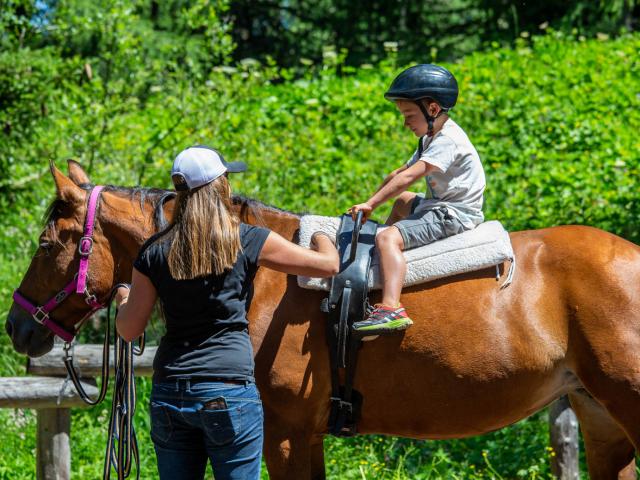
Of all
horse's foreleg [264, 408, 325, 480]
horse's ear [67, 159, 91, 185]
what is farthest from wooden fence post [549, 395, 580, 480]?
horse's ear [67, 159, 91, 185]

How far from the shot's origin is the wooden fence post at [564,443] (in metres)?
5.78

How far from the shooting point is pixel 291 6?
1789cm

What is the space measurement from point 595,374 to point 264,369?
1.58 metres

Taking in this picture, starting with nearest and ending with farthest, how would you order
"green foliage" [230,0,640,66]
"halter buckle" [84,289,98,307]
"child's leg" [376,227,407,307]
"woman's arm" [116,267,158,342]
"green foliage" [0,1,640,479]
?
"woman's arm" [116,267,158,342] < "child's leg" [376,227,407,307] < "halter buckle" [84,289,98,307] < "green foliage" [0,1,640,479] < "green foliage" [230,0,640,66]

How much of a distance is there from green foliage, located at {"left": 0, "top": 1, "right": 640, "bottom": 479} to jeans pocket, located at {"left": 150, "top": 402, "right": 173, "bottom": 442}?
343 cm

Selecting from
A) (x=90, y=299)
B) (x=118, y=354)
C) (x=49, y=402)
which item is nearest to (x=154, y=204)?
(x=90, y=299)

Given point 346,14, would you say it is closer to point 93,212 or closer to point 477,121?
point 477,121

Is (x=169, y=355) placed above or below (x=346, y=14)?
below

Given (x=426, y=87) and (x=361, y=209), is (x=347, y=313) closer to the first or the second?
(x=361, y=209)

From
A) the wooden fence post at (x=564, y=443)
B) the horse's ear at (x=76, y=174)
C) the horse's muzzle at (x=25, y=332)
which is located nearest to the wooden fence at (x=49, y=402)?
the horse's muzzle at (x=25, y=332)

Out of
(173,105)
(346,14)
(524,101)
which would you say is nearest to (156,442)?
(173,105)

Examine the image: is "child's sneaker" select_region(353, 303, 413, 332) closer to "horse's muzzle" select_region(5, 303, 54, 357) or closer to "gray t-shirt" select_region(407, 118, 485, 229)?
"gray t-shirt" select_region(407, 118, 485, 229)

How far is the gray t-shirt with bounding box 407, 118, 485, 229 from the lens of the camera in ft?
13.3

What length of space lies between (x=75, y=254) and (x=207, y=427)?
1.25 m
